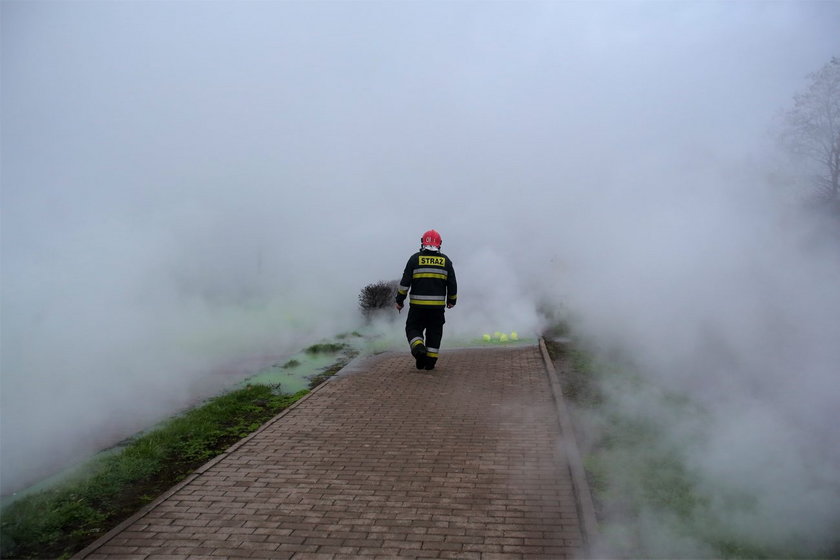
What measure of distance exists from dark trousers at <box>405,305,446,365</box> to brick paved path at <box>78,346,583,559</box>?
98 cm

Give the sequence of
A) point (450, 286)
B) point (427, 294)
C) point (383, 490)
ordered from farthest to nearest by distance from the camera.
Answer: point (450, 286), point (427, 294), point (383, 490)

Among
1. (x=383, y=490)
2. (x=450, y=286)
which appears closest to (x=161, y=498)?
(x=383, y=490)

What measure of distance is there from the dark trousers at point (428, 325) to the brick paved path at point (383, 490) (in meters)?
0.98

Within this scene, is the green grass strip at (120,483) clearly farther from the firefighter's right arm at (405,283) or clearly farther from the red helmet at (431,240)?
the red helmet at (431,240)

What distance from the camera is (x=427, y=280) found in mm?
6125

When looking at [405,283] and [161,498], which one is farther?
[405,283]

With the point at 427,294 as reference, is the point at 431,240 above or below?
above

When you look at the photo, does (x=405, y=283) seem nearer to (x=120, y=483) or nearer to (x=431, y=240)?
(x=431, y=240)

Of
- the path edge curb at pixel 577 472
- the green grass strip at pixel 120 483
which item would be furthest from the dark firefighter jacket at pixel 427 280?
the green grass strip at pixel 120 483

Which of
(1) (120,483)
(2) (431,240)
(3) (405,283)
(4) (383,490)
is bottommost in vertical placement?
(1) (120,483)

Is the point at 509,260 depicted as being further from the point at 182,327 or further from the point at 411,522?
the point at 411,522

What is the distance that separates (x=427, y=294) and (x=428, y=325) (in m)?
0.35

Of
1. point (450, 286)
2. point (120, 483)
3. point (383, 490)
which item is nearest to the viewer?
point (383, 490)

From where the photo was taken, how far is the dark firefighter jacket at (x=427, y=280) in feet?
20.0
